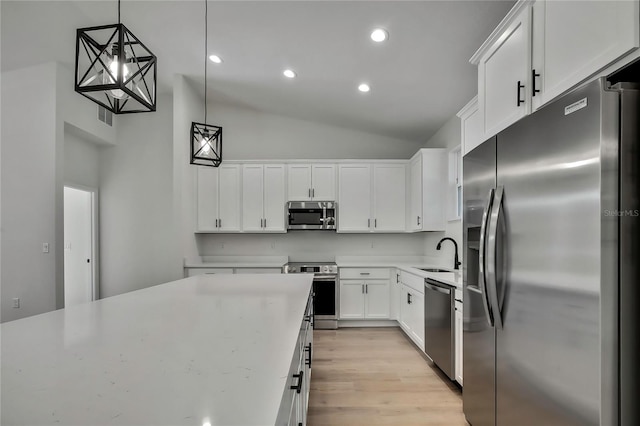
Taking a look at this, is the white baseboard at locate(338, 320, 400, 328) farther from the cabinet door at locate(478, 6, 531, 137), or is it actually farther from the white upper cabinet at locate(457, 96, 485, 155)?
the cabinet door at locate(478, 6, 531, 137)

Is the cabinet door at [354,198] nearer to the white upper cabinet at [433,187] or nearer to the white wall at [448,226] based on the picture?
the white upper cabinet at [433,187]

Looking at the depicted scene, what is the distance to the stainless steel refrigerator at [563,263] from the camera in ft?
3.36

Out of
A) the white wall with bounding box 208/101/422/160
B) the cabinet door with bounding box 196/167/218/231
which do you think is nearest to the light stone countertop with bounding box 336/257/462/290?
the white wall with bounding box 208/101/422/160

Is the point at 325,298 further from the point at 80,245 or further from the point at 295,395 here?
the point at 80,245

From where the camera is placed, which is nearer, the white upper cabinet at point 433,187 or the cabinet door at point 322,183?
the white upper cabinet at point 433,187

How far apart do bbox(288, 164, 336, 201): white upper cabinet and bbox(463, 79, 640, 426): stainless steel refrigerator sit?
10.0 feet

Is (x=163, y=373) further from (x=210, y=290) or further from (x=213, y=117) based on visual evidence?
(x=213, y=117)

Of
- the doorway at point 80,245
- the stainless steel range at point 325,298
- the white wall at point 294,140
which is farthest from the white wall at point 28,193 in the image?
the stainless steel range at point 325,298

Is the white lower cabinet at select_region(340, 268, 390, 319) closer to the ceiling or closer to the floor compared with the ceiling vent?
closer to the floor

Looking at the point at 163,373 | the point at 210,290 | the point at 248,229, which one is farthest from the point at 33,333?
the point at 248,229

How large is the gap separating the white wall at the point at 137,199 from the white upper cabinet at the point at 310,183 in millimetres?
1925

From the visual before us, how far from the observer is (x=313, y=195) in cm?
474

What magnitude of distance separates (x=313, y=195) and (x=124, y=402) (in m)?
4.16

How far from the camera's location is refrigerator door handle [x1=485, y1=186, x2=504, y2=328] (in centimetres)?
156
